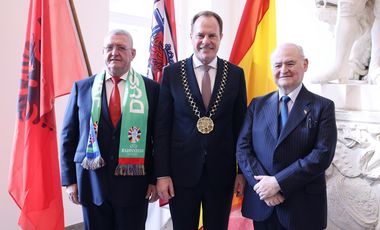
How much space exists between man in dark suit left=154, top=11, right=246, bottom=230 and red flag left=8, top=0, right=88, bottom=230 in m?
0.77

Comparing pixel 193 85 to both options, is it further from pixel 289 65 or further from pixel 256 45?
pixel 256 45

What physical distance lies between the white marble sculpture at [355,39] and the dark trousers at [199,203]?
114cm

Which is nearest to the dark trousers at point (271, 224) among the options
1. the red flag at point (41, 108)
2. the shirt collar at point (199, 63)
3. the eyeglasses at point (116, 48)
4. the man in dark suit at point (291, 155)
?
the man in dark suit at point (291, 155)

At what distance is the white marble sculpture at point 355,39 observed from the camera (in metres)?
2.24

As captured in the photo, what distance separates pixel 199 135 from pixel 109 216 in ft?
1.77

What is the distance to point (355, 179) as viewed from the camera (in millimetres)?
1944

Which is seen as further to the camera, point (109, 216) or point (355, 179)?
point (355, 179)

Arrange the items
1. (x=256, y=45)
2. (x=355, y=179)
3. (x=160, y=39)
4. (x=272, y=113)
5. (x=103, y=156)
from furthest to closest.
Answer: (x=256, y=45) < (x=160, y=39) < (x=355, y=179) < (x=103, y=156) < (x=272, y=113)

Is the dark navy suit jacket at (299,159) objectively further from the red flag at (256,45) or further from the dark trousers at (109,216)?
the red flag at (256,45)

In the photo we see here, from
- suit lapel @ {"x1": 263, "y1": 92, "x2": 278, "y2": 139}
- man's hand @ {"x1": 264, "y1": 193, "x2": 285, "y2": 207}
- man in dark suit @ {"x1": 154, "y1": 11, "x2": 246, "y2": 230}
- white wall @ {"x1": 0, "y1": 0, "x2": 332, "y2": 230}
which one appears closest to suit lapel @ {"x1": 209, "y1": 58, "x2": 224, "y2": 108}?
man in dark suit @ {"x1": 154, "y1": 11, "x2": 246, "y2": 230}

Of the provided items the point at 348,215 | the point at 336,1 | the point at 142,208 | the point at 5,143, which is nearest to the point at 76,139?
the point at 142,208

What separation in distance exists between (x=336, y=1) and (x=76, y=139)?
1.96 m

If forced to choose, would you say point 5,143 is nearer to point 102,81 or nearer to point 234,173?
point 102,81

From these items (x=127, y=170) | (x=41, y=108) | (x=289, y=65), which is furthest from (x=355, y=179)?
(x=41, y=108)
